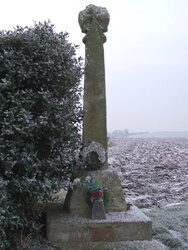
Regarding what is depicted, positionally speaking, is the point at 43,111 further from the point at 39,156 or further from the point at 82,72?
the point at 82,72

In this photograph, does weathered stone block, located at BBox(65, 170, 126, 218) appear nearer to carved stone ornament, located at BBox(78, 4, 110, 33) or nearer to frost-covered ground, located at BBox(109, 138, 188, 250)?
frost-covered ground, located at BBox(109, 138, 188, 250)

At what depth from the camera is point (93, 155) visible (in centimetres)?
580

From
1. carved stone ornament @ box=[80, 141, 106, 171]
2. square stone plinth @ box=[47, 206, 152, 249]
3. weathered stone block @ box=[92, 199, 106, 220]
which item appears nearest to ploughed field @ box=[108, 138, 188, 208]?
carved stone ornament @ box=[80, 141, 106, 171]

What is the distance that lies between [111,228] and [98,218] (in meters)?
0.23

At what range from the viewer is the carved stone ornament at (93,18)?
20.1ft

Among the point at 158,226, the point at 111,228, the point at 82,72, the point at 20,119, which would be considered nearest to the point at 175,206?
the point at 158,226

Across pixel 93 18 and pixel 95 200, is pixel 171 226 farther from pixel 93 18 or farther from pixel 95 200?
pixel 93 18

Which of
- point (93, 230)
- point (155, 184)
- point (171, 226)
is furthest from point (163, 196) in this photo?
point (93, 230)

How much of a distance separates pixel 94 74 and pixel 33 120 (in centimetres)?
144

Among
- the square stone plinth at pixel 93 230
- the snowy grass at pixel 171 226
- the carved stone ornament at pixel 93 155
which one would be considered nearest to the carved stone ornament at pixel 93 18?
the carved stone ornament at pixel 93 155

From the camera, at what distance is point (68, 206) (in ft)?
18.6

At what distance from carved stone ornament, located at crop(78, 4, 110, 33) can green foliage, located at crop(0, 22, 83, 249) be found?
0.56 m

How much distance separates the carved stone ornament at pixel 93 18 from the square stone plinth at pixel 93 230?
9.86 feet

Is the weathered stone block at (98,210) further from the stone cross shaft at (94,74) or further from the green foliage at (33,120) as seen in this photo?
the stone cross shaft at (94,74)
